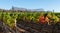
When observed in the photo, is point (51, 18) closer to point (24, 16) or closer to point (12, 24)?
point (24, 16)

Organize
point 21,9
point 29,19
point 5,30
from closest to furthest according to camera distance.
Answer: point 5,30, point 29,19, point 21,9

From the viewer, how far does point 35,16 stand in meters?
19.1

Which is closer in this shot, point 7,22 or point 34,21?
point 7,22

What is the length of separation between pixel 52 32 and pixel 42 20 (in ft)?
18.2

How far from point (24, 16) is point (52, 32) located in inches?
325

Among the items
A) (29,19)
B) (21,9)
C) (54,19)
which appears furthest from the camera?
(21,9)

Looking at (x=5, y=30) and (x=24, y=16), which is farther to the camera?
(x=24, y=16)

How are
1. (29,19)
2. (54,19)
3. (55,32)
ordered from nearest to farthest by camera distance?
(55,32) → (54,19) → (29,19)

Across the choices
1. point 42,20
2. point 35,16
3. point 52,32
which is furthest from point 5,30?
point 35,16

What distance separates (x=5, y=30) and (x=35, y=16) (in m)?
9.37

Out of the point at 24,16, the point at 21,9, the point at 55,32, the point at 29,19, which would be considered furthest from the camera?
the point at 21,9

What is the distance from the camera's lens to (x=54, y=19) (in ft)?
56.1

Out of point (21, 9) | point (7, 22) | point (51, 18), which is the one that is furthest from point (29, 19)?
point (21, 9)

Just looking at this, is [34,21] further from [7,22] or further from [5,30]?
[5,30]
